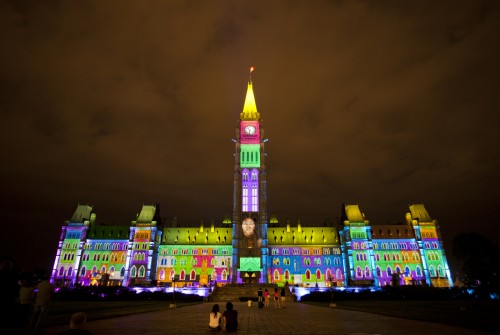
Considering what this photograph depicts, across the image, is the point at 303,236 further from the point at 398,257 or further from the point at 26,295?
the point at 26,295

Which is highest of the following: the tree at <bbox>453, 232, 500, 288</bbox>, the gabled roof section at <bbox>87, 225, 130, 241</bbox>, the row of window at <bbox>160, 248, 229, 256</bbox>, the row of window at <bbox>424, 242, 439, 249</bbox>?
the gabled roof section at <bbox>87, 225, 130, 241</bbox>

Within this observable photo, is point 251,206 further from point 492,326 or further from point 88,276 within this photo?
point 492,326

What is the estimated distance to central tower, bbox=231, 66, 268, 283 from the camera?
8631 centimetres

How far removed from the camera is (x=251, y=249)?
8806cm

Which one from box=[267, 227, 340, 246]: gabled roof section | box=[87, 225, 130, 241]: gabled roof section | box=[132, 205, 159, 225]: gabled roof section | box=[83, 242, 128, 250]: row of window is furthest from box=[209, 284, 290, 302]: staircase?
box=[87, 225, 130, 241]: gabled roof section

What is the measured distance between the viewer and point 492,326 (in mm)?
14422

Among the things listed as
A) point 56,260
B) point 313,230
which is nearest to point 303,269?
point 313,230

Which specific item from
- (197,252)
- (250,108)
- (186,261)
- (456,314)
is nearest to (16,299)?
(456,314)

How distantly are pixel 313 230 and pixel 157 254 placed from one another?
159ft

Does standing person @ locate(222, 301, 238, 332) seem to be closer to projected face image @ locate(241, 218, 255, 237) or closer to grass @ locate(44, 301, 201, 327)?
grass @ locate(44, 301, 201, 327)

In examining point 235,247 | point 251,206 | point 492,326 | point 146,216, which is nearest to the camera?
point 492,326

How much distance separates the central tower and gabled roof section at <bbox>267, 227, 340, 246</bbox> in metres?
11.5

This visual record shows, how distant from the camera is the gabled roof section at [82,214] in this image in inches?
3962

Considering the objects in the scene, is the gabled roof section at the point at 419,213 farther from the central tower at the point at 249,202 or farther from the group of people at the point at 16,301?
the group of people at the point at 16,301
